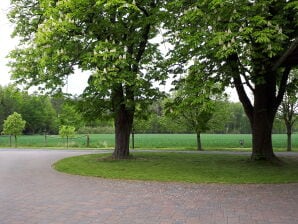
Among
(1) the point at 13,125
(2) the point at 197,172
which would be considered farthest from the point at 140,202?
(1) the point at 13,125

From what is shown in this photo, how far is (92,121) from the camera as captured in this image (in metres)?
20.3

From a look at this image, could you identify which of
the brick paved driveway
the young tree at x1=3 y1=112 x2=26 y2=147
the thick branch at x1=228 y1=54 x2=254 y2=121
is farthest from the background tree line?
the brick paved driveway

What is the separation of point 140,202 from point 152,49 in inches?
492

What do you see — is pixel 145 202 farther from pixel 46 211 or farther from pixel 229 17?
pixel 229 17

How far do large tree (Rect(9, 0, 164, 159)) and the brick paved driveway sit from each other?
14.6 ft

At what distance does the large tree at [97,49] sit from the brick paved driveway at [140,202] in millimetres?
4456

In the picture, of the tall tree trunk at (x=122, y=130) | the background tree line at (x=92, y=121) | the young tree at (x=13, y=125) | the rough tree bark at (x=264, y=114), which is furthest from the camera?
the young tree at (x=13, y=125)

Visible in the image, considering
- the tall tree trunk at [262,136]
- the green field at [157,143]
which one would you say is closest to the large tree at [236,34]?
the tall tree trunk at [262,136]

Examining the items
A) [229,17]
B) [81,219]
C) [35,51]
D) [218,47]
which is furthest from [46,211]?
[35,51]

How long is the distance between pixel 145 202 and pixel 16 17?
1474cm

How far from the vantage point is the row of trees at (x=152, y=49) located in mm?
12336

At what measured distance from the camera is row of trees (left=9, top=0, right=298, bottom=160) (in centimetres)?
1234

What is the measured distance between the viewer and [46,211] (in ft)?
26.9

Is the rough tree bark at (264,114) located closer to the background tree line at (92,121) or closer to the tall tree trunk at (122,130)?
the background tree line at (92,121)
